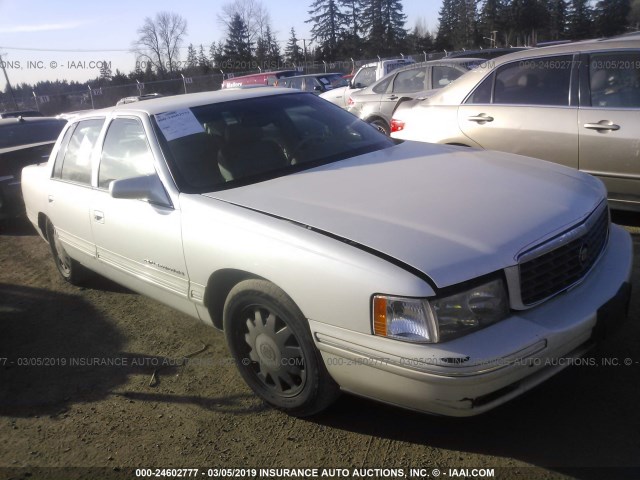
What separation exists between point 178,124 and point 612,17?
36.4m

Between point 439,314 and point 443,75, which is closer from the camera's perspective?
point 439,314

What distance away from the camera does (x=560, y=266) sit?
8.20ft

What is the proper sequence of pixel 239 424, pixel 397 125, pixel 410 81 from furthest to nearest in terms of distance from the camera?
1. pixel 410 81
2. pixel 397 125
3. pixel 239 424

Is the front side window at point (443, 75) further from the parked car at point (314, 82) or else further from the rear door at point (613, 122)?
the parked car at point (314, 82)

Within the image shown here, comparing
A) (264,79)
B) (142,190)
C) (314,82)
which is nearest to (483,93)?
(142,190)

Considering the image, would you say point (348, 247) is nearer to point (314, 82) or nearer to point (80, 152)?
point (80, 152)

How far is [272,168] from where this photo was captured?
344 centimetres

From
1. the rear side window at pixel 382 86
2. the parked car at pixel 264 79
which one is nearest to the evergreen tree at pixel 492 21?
the parked car at pixel 264 79

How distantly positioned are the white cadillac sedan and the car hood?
1cm

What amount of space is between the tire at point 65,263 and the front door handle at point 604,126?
176 inches

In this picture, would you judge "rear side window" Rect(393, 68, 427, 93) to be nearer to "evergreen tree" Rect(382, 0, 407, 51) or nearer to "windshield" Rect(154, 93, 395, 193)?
"windshield" Rect(154, 93, 395, 193)

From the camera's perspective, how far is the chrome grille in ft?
7.75

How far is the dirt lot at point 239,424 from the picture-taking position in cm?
247

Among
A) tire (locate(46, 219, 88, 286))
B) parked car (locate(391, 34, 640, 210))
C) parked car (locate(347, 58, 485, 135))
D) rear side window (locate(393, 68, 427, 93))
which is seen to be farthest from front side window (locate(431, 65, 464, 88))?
tire (locate(46, 219, 88, 286))
